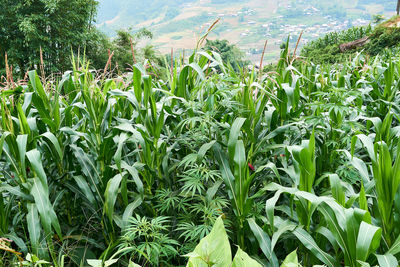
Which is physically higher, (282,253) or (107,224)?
(107,224)

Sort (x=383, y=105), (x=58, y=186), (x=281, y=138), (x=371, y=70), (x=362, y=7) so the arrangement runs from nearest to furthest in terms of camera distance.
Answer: (x=58, y=186) → (x=281, y=138) → (x=383, y=105) → (x=371, y=70) → (x=362, y=7)

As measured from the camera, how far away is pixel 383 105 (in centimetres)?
219

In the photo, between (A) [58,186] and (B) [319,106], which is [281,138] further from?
(A) [58,186]

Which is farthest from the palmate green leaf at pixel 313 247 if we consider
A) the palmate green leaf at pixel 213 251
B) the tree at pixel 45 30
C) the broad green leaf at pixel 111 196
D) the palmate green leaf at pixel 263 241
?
the tree at pixel 45 30

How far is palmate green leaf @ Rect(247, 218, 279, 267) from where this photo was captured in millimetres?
1211

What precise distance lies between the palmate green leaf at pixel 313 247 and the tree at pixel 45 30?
15185mm

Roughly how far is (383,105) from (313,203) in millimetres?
1503

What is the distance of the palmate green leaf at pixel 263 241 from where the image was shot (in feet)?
3.97

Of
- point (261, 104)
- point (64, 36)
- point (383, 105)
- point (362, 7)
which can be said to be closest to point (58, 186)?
point (261, 104)

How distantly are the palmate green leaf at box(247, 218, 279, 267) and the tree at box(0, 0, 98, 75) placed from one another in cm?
1505

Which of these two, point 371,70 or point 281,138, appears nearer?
point 281,138

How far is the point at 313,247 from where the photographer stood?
3.76 feet

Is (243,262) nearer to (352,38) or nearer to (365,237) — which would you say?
(365,237)

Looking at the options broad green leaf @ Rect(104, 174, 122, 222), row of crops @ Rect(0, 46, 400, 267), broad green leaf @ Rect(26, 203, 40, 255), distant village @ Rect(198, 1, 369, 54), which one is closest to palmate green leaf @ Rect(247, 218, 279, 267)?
row of crops @ Rect(0, 46, 400, 267)
